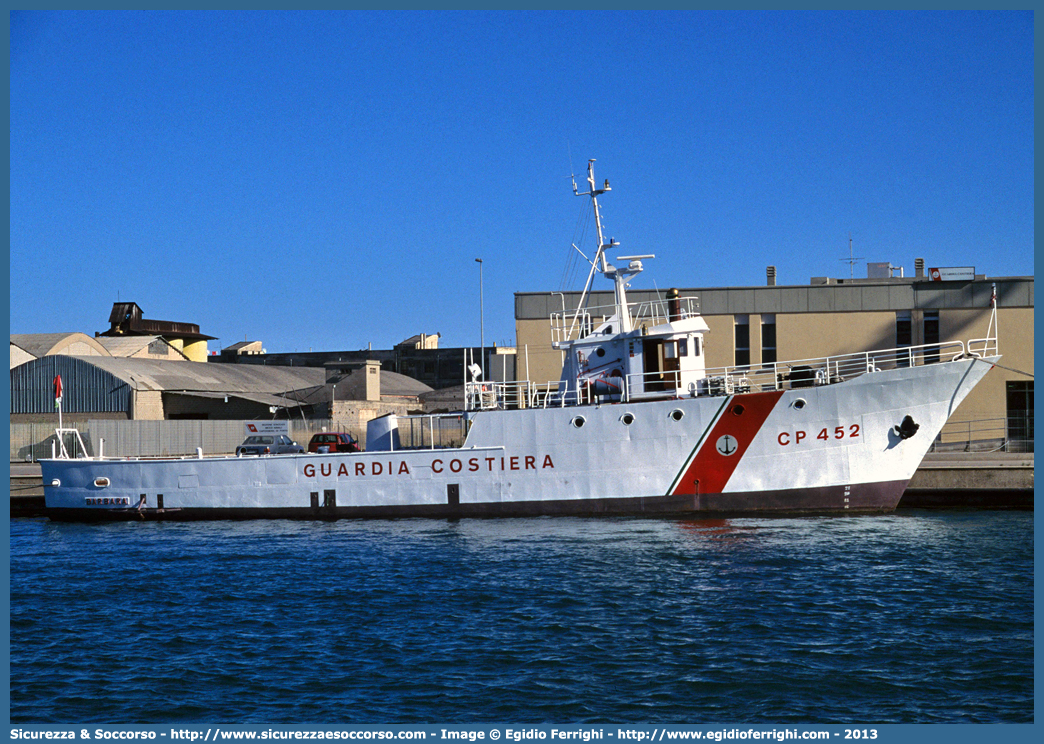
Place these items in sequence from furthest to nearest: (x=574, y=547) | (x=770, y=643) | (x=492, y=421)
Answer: (x=492, y=421) → (x=574, y=547) → (x=770, y=643)

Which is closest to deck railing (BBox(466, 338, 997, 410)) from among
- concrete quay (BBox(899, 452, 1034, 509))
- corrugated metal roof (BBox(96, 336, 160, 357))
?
concrete quay (BBox(899, 452, 1034, 509))

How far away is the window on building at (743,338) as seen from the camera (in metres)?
40.6

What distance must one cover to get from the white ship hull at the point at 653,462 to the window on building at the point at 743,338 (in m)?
15.3

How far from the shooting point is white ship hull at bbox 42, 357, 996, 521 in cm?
2541

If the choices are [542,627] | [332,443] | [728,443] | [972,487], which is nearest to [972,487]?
[972,487]

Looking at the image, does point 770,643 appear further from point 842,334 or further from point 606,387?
point 842,334

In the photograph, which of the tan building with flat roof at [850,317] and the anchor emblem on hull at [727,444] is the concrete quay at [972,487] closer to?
the anchor emblem on hull at [727,444]

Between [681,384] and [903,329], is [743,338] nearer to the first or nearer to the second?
[903,329]

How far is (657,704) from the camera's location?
11758 mm

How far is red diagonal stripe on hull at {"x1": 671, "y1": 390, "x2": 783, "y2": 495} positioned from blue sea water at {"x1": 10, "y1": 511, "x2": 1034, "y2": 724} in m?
2.14

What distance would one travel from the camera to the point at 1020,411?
38406 mm

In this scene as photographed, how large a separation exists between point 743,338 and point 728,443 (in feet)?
51.9
